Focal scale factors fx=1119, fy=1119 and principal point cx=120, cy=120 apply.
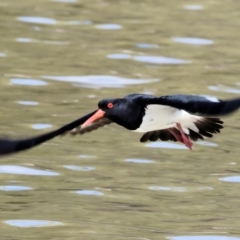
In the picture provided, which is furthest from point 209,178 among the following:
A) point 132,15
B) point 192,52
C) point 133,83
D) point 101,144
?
point 132,15

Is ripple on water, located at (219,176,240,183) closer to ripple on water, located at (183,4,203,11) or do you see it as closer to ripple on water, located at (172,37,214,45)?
ripple on water, located at (172,37,214,45)

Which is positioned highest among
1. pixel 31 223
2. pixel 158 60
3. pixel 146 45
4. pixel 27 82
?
pixel 146 45

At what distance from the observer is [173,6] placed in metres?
18.3

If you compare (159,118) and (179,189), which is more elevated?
(159,118)

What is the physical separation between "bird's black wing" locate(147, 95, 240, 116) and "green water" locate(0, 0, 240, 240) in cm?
153

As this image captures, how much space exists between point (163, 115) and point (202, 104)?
53.3 inches

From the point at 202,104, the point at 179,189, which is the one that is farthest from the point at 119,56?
the point at 202,104

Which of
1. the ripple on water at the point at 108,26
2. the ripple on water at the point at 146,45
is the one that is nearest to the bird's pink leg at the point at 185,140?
the ripple on water at the point at 146,45

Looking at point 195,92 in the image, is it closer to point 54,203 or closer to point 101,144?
point 101,144

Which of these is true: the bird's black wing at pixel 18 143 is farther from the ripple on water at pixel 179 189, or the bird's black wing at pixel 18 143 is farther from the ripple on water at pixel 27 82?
the ripple on water at pixel 27 82

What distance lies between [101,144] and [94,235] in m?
3.04

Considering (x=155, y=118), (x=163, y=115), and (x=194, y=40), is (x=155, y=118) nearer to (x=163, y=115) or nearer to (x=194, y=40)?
(x=163, y=115)

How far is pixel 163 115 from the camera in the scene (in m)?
8.98

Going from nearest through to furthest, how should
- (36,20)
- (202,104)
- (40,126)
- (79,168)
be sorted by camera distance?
1. (202,104)
2. (79,168)
3. (40,126)
4. (36,20)
